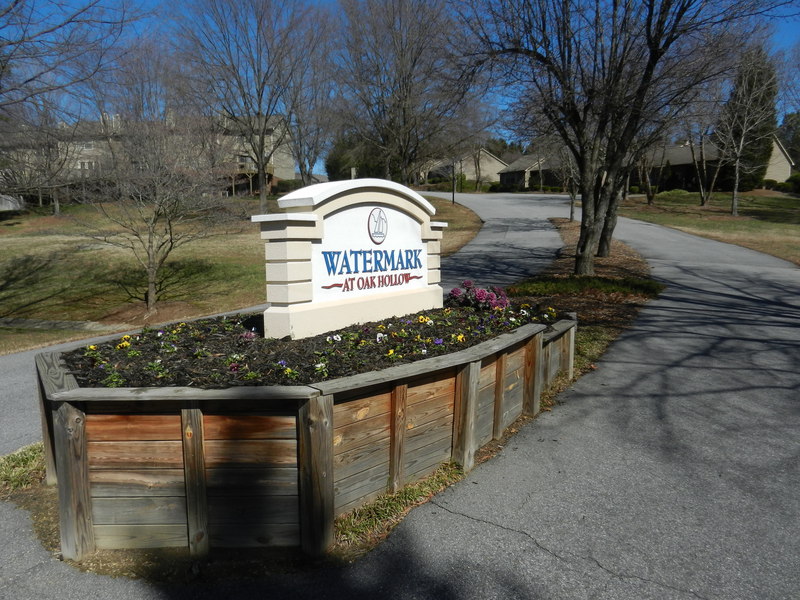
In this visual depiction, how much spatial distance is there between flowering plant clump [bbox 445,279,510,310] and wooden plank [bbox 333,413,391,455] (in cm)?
322

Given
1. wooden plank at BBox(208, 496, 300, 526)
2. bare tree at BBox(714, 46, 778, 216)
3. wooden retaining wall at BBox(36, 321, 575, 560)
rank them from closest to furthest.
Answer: wooden retaining wall at BBox(36, 321, 575, 560), wooden plank at BBox(208, 496, 300, 526), bare tree at BBox(714, 46, 778, 216)

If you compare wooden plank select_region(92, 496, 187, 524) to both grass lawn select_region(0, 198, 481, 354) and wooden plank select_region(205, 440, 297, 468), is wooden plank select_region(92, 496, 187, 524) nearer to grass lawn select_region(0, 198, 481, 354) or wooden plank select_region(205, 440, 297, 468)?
wooden plank select_region(205, 440, 297, 468)

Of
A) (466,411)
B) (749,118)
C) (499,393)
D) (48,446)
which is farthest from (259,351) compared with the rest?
(749,118)

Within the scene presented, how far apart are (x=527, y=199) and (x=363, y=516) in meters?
43.5

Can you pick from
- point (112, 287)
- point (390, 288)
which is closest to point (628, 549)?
point (390, 288)

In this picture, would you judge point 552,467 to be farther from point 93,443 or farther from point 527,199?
point 527,199

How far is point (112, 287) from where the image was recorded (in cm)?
1802

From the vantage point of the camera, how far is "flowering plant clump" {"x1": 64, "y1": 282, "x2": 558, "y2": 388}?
376 centimetres

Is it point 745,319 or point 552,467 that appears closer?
point 552,467

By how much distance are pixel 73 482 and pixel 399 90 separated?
83.9ft

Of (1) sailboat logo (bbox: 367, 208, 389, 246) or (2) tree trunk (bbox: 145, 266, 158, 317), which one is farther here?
(2) tree trunk (bbox: 145, 266, 158, 317)

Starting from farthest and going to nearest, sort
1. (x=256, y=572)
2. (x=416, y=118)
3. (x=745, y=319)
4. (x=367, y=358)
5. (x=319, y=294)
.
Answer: (x=416, y=118) → (x=745, y=319) → (x=319, y=294) → (x=367, y=358) → (x=256, y=572)

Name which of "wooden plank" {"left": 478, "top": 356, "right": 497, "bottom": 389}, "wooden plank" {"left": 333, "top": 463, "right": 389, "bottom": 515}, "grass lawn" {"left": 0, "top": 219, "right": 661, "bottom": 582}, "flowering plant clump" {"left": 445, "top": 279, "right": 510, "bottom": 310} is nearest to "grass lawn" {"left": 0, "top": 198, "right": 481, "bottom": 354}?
"grass lawn" {"left": 0, "top": 219, "right": 661, "bottom": 582}

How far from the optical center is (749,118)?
32969 millimetres
